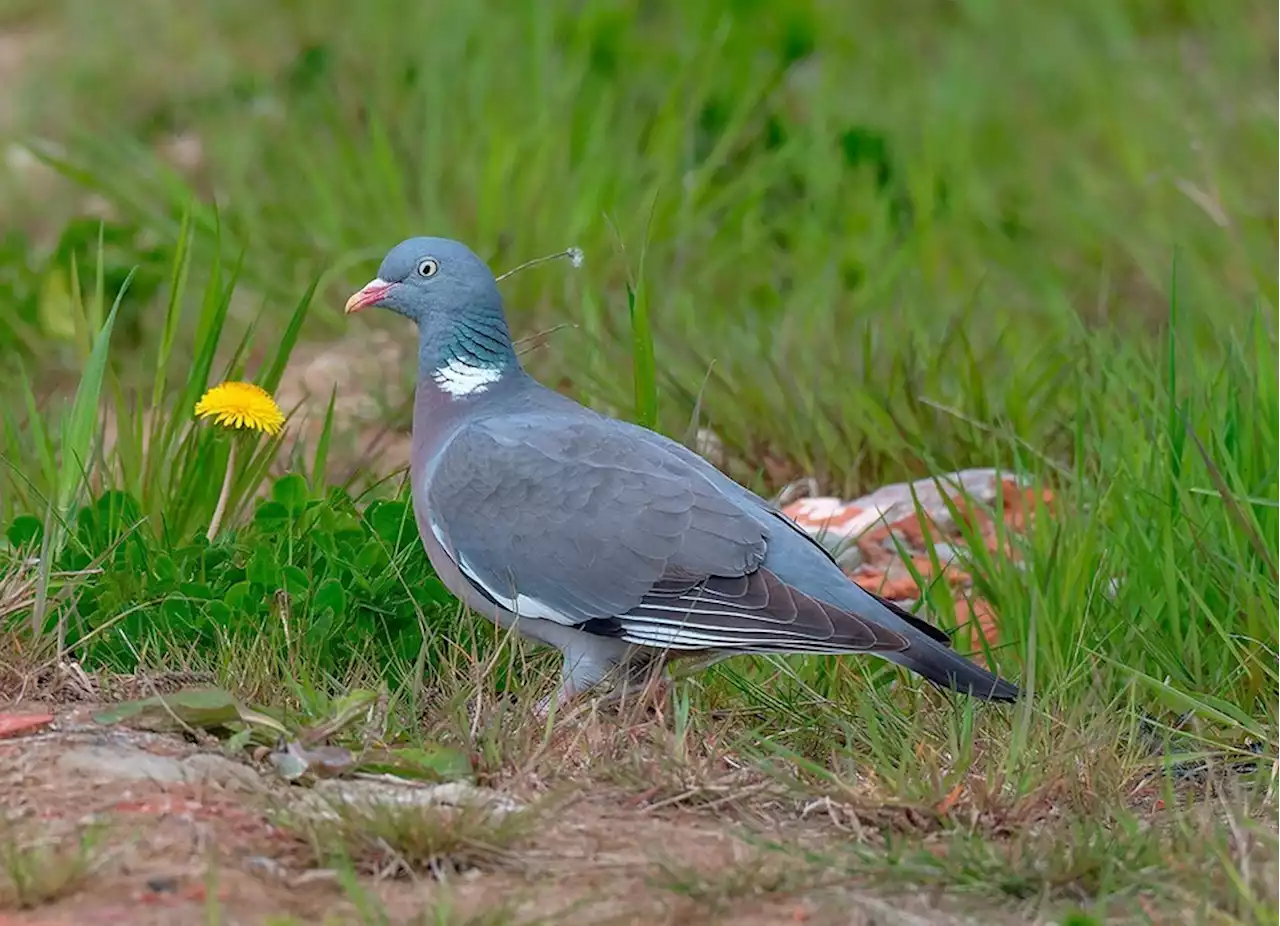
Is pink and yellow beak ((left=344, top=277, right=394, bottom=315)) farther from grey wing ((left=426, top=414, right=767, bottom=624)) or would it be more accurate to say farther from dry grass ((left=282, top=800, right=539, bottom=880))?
dry grass ((left=282, top=800, right=539, bottom=880))

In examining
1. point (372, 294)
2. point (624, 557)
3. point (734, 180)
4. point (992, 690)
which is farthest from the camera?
point (734, 180)

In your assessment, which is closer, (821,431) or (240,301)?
(821,431)

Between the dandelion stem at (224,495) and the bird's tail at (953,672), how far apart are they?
4.36 ft

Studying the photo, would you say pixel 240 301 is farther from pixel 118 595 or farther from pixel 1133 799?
pixel 1133 799

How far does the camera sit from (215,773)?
119 inches

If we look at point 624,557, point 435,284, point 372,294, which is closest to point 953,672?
point 624,557

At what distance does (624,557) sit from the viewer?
142 inches

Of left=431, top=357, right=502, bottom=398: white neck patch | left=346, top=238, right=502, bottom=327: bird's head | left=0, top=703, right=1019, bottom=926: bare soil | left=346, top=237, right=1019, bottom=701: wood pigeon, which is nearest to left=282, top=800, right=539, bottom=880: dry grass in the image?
left=0, top=703, right=1019, bottom=926: bare soil

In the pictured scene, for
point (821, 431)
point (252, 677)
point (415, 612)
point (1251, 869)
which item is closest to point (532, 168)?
point (821, 431)

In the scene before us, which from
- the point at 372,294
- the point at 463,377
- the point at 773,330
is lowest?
the point at 773,330

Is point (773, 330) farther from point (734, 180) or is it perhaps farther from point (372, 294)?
point (372, 294)

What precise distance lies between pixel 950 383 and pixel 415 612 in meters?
1.93

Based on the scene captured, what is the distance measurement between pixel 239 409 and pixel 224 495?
0.72ft

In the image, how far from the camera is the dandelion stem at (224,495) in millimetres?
3918
